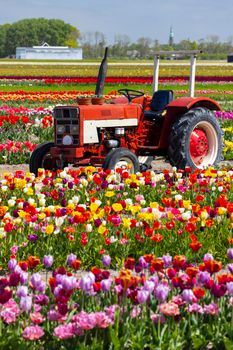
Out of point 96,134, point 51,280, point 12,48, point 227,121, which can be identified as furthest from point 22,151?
point 12,48

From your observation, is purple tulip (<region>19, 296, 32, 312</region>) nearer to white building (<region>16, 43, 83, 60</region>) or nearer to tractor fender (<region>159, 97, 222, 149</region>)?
tractor fender (<region>159, 97, 222, 149</region>)

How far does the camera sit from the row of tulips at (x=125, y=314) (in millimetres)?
3520

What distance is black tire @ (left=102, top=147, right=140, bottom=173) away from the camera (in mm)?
9133

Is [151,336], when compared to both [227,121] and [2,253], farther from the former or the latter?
[227,121]

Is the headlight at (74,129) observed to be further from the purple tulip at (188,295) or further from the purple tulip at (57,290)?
the purple tulip at (188,295)

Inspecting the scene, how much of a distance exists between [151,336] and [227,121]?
14041 mm

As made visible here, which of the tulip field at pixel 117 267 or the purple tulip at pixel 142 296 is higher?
the purple tulip at pixel 142 296

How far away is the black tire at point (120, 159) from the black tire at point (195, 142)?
2.24 feet

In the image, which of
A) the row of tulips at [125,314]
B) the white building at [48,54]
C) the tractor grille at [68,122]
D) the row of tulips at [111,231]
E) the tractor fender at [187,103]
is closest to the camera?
the row of tulips at [125,314]

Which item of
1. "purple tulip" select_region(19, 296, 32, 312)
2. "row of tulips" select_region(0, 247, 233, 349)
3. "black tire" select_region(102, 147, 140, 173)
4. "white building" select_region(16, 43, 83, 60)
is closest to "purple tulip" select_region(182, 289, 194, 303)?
"row of tulips" select_region(0, 247, 233, 349)

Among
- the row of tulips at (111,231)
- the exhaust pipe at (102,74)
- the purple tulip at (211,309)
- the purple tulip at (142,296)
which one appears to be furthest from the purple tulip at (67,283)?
the exhaust pipe at (102,74)

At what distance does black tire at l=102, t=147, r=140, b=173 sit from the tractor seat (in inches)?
34.8

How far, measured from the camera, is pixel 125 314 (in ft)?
12.3

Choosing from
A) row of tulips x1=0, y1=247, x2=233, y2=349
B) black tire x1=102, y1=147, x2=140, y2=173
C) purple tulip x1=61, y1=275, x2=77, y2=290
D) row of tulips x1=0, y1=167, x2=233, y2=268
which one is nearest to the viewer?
row of tulips x1=0, y1=247, x2=233, y2=349
